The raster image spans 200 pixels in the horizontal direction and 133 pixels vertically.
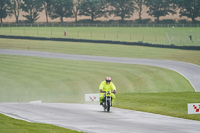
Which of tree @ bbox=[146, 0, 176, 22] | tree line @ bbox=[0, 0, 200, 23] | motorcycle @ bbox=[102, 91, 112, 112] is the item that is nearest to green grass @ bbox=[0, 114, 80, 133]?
motorcycle @ bbox=[102, 91, 112, 112]

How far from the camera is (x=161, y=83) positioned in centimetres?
4453

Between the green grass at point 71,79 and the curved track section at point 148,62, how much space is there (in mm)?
1121

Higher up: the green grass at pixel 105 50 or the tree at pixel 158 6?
the tree at pixel 158 6

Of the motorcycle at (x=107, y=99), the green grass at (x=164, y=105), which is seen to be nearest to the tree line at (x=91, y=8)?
the green grass at (x=164, y=105)

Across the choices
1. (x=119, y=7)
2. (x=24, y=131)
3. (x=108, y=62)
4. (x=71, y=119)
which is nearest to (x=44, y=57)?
(x=108, y=62)

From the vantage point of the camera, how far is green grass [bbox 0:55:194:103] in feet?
132

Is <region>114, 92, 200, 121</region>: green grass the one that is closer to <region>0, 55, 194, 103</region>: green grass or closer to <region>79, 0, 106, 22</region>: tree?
<region>0, 55, 194, 103</region>: green grass

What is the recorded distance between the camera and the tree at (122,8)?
15325cm

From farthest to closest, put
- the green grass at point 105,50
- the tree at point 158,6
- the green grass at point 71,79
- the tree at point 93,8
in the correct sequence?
the tree at point 93,8, the tree at point 158,6, the green grass at point 105,50, the green grass at point 71,79

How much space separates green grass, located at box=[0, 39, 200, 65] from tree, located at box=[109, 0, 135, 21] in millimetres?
72351

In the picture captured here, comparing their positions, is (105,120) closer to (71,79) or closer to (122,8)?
(71,79)

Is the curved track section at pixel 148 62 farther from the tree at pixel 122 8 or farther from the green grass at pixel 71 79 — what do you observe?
the tree at pixel 122 8

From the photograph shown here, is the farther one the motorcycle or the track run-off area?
the motorcycle

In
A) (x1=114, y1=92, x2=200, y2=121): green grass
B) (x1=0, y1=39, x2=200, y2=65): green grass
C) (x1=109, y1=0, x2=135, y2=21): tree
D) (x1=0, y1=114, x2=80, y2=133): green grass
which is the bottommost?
(x1=0, y1=39, x2=200, y2=65): green grass
